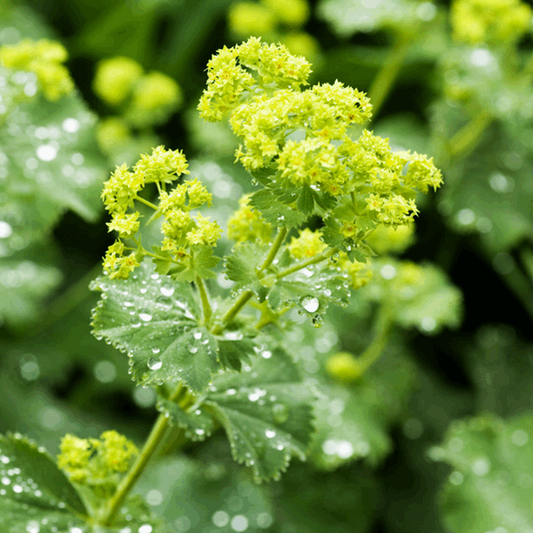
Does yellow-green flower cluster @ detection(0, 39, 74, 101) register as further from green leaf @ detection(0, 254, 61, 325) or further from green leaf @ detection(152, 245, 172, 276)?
green leaf @ detection(152, 245, 172, 276)

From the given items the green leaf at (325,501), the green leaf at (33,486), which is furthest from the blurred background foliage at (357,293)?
the green leaf at (33,486)

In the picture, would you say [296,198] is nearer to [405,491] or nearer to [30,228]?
[30,228]

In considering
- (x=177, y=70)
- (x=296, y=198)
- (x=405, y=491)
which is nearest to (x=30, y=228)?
(x=296, y=198)

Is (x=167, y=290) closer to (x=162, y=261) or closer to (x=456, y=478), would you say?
(x=162, y=261)

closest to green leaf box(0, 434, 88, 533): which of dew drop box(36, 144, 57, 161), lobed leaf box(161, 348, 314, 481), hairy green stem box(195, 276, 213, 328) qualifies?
lobed leaf box(161, 348, 314, 481)

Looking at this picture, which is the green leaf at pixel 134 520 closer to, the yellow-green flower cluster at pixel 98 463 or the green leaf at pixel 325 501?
the yellow-green flower cluster at pixel 98 463

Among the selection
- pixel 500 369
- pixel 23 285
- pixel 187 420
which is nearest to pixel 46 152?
pixel 23 285
